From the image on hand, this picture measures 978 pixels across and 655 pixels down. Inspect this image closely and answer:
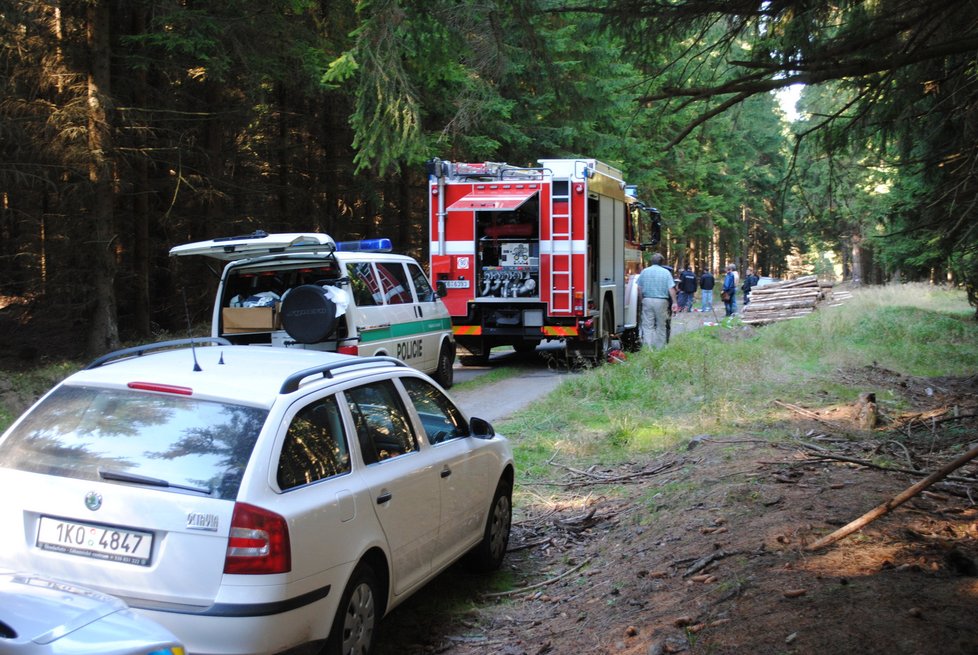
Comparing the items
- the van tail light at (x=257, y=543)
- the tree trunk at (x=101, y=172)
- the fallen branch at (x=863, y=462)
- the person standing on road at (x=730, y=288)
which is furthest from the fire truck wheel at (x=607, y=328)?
the person standing on road at (x=730, y=288)

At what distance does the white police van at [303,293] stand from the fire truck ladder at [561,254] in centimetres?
463

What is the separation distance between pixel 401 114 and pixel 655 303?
963 centimetres

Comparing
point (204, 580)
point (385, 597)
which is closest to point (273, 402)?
point (204, 580)

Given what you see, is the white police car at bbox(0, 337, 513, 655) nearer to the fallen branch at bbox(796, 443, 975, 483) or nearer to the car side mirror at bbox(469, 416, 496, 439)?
the car side mirror at bbox(469, 416, 496, 439)

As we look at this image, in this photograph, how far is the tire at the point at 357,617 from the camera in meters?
4.30

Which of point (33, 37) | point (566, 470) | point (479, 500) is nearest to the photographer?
point (479, 500)

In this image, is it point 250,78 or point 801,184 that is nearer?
point 801,184

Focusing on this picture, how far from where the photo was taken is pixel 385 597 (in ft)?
15.8

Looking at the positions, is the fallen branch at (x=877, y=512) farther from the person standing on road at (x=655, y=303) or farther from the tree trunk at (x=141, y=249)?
the tree trunk at (x=141, y=249)

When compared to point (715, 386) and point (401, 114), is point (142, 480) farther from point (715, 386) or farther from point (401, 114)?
point (715, 386)

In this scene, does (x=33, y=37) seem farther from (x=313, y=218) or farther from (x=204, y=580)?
(x=204, y=580)

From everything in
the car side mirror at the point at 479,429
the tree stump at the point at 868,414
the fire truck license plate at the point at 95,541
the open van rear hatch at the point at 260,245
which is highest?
the open van rear hatch at the point at 260,245

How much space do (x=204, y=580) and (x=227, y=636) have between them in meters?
0.26

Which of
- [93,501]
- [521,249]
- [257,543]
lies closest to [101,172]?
[521,249]
